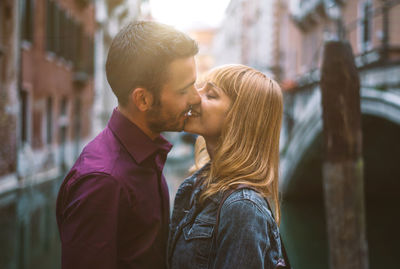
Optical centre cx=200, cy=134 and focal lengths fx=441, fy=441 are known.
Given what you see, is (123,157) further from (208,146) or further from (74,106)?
(74,106)

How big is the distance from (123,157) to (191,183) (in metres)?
0.51

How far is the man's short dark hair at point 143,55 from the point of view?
1362 millimetres

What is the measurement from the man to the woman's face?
8 cm

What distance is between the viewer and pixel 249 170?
Result: 5.16 feet

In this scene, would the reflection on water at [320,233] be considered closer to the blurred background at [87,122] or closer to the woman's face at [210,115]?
the blurred background at [87,122]

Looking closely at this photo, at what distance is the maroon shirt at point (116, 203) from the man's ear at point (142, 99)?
0.23 feet

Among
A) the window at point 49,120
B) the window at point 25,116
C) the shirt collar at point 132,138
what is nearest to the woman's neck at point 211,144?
the shirt collar at point 132,138

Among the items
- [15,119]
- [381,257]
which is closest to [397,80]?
[381,257]

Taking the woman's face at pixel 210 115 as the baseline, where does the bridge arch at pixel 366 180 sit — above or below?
below

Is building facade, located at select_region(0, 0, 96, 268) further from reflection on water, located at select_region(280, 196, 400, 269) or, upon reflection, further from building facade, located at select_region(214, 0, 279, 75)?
building facade, located at select_region(214, 0, 279, 75)

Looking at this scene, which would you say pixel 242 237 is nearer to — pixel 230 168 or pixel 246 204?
pixel 246 204

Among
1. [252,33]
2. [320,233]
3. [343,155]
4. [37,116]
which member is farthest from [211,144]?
[252,33]

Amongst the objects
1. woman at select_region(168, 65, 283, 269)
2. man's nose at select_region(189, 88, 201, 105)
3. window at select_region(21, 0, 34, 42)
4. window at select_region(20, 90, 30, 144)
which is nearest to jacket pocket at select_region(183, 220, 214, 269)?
woman at select_region(168, 65, 283, 269)

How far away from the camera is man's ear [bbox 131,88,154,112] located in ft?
4.68
